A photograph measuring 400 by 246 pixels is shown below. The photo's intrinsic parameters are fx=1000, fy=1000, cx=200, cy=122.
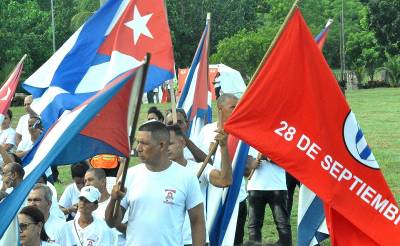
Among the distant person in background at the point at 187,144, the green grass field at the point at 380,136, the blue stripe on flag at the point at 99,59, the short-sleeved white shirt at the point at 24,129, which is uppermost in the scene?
the blue stripe on flag at the point at 99,59

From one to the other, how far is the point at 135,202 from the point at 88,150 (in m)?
0.46

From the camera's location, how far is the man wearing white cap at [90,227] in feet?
25.6

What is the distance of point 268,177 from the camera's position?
34.0 ft

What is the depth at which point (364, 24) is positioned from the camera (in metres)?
76.7

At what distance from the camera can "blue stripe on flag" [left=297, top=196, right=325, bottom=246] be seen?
9531mm

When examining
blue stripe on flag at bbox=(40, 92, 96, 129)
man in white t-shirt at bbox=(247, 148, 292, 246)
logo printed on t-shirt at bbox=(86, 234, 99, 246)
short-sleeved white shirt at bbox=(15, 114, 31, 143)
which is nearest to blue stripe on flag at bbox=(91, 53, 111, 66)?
blue stripe on flag at bbox=(40, 92, 96, 129)

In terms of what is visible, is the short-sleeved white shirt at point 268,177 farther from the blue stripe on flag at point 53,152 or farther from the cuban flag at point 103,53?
the blue stripe on flag at point 53,152

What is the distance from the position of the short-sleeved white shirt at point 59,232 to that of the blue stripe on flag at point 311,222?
2579 mm

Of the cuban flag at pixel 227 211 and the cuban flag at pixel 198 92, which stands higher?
the cuban flag at pixel 198 92

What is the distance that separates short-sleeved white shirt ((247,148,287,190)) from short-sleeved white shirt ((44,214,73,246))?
2.96m

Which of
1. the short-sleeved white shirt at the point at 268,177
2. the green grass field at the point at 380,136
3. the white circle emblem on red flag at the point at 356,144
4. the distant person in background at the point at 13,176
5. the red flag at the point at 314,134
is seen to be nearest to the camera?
the red flag at the point at 314,134

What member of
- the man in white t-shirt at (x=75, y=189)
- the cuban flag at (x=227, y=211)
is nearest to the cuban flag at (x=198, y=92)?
the man in white t-shirt at (x=75, y=189)

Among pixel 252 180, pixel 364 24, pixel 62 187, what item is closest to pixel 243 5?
pixel 364 24

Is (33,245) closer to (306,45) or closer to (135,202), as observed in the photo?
(135,202)
